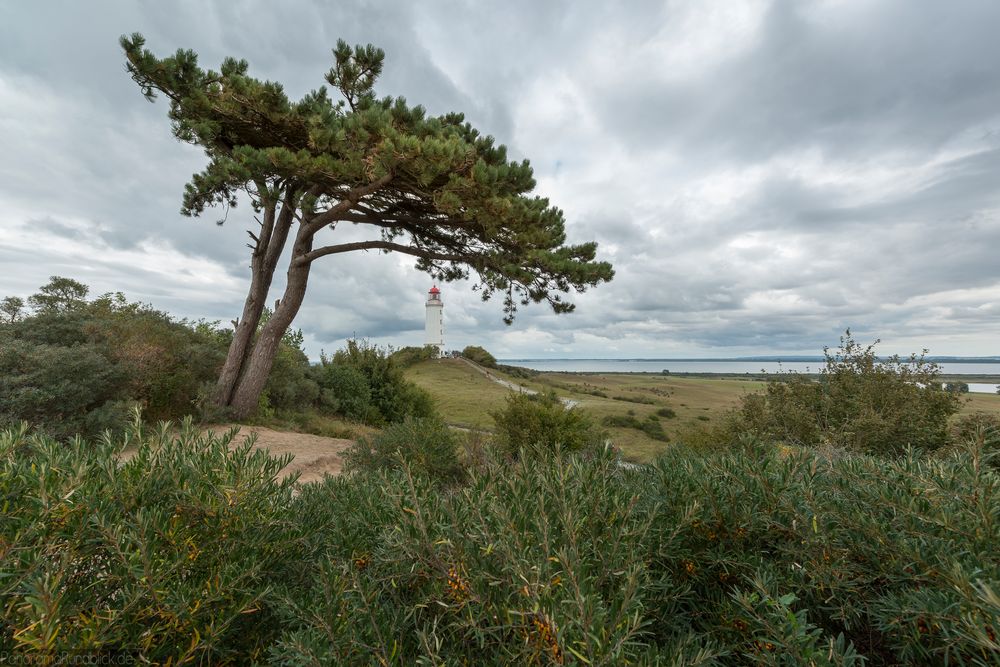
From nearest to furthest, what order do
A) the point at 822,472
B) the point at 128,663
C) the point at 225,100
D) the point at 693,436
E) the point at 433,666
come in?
the point at 433,666
the point at 128,663
the point at 822,472
the point at 225,100
the point at 693,436

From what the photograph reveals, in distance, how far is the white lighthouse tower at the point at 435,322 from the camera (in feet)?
177

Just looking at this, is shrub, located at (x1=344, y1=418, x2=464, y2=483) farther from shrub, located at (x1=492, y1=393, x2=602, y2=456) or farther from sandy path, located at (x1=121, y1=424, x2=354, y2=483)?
shrub, located at (x1=492, y1=393, x2=602, y2=456)

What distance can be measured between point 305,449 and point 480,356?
159ft

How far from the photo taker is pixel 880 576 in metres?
1.11

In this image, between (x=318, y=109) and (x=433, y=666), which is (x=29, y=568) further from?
(x=318, y=109)

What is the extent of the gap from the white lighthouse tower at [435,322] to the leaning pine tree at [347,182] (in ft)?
133

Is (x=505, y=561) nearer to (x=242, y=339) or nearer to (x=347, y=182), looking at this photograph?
(x=347, y=182)

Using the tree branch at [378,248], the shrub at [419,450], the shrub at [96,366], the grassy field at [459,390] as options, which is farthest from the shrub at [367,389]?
the shrub at [419,450]

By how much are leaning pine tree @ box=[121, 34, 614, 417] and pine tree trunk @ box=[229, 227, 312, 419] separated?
3 centimetres

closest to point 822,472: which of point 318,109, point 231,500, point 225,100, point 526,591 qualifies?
point 526,591

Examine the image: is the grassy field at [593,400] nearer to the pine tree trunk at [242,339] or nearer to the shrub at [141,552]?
the pine tree trunk at [242,339]

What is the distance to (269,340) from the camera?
12.0 metres

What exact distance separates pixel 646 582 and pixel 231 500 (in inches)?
47.9

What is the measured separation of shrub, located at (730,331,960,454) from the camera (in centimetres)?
998
